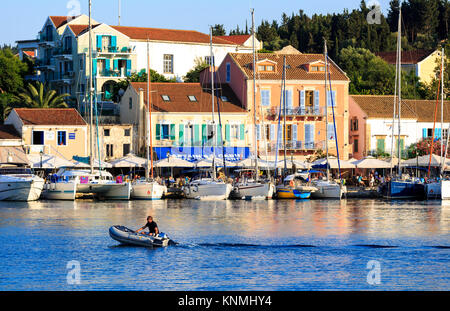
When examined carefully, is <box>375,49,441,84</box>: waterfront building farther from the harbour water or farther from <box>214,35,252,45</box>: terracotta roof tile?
the harbour water

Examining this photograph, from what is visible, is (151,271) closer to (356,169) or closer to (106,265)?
(106,265)

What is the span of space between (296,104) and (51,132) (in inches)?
888

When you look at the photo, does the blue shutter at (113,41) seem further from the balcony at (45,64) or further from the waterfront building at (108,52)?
the balcony at (45,64)

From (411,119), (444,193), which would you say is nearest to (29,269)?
(444,193)

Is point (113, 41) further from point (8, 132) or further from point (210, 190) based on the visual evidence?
point (210, 190)

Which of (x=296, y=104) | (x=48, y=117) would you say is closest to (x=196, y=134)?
(x=296, y=104)

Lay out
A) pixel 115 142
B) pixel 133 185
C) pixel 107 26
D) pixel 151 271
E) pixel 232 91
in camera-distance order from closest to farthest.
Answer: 1. pixel 151 271
2. pixel 133 185
3. pixel 115 142
4. pixel 232 91
5. pixel 107 26

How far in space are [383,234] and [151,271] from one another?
16.5 metres

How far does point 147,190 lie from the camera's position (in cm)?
6769

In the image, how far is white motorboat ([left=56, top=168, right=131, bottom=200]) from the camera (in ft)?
220

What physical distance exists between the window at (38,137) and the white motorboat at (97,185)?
29.0ft

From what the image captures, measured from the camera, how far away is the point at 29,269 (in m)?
34.7

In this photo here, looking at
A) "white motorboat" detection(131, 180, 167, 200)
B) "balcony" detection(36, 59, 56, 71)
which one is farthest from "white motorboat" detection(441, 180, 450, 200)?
A: "balcony" detection(36, 59, 56, 71)

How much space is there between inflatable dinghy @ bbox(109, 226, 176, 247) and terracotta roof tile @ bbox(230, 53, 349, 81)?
4211 centimetres
